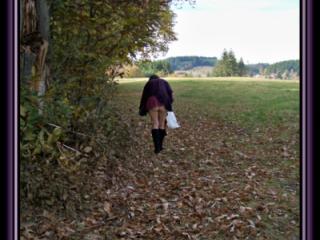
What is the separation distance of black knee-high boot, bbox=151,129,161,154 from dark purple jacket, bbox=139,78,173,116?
134 millimetres

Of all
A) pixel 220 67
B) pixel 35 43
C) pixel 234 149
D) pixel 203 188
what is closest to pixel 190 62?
pixel 220 67

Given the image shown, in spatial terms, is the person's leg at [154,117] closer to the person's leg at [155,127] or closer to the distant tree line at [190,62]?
the person's leg at [155,127]

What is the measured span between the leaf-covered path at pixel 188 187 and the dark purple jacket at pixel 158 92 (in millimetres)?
55

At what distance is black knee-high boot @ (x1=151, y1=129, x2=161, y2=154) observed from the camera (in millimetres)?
2547

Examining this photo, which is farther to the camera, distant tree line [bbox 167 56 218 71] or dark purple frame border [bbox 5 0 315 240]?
distant tree line [bbox 167 56 218 71]

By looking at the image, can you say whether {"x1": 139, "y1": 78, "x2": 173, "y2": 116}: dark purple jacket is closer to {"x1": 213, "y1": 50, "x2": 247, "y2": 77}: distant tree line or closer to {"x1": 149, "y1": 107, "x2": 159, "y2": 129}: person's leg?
{"x1": 149, "y1": 107, "x2": 159, "y2": 129}: person's leg

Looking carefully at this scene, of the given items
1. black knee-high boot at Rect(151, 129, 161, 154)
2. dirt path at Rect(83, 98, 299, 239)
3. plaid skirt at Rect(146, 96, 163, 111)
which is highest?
plaid skirt at Rect(146, 96, 163, 111)

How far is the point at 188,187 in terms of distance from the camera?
2588 millimetres

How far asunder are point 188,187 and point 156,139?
334mm

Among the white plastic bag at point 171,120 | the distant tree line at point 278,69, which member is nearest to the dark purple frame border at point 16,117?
the distant tree line at point 278,69
